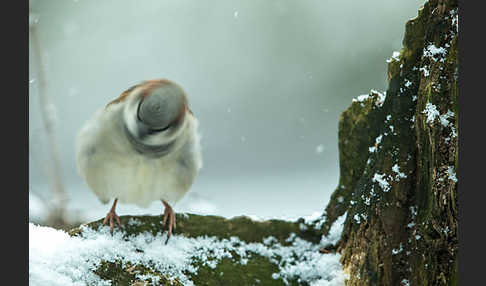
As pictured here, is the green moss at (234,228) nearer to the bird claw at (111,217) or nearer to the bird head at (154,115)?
the bird claw at (111,217)

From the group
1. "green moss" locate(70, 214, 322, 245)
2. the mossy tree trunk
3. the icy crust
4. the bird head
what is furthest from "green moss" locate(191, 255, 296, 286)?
the bird head

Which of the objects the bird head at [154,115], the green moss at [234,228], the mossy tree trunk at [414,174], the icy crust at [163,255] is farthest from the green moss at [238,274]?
the bird head at [154,115]

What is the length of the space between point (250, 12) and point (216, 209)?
2.71 feet

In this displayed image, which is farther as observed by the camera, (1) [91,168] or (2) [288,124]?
(2) [288,124]

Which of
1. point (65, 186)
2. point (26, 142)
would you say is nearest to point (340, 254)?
point (65, 186)

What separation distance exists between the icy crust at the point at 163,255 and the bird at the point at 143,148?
10 cm

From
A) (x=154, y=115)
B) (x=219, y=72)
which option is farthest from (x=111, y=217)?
(x=219, y=72)

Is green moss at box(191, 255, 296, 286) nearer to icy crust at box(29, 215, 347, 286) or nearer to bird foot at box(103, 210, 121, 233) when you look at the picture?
icy crust at box(29, 215, 347, 286)

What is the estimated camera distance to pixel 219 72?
177cm

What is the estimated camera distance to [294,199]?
1795 millimetres

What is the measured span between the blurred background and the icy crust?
14 centimetres

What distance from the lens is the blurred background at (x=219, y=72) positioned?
166cm

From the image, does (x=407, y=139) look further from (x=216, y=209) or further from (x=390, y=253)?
(x=216, y=209)

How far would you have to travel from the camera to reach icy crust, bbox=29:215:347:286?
4.57ft
